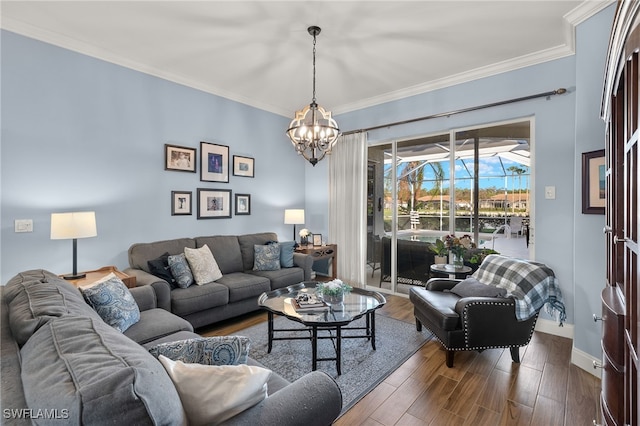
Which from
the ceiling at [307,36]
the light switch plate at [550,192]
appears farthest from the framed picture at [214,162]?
the light switch plate at [550,192]

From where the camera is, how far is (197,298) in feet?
9.69

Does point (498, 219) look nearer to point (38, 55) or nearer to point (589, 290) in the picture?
point (589, 290)

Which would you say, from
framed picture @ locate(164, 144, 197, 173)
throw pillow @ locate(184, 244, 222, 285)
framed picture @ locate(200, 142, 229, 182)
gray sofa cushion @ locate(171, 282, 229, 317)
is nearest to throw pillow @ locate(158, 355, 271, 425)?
gray sofa cushion @ locate(171, 282, 229, 317)

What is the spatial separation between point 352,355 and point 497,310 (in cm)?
123

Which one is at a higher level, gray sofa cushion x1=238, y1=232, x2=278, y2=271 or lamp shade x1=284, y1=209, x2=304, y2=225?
lamp shade x1=284, y1=209, x2=304, y2=225

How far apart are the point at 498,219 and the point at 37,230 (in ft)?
16.0

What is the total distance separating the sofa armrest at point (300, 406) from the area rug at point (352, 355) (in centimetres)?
92

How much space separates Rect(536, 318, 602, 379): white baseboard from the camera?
234cm

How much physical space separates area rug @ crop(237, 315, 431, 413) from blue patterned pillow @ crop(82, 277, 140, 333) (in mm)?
1026

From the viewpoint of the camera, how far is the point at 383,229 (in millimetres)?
4684

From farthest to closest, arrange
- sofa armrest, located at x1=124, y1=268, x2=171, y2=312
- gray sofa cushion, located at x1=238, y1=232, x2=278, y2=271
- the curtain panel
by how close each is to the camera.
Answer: the curtain panel
gray sofa cushion, located at x1=238, y1=232, x2=278, y2=271
sofa armrest, located at x1=124, y1=268, x2=171, y2=312

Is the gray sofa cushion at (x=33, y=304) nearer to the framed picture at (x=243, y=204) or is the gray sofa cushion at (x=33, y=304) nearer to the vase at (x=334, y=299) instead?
the vase at (x=334, y=299)

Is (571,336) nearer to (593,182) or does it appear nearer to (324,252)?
(593,182)

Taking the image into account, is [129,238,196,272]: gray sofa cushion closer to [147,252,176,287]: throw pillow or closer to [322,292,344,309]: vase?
[147,252,176,287]: throw pillow
